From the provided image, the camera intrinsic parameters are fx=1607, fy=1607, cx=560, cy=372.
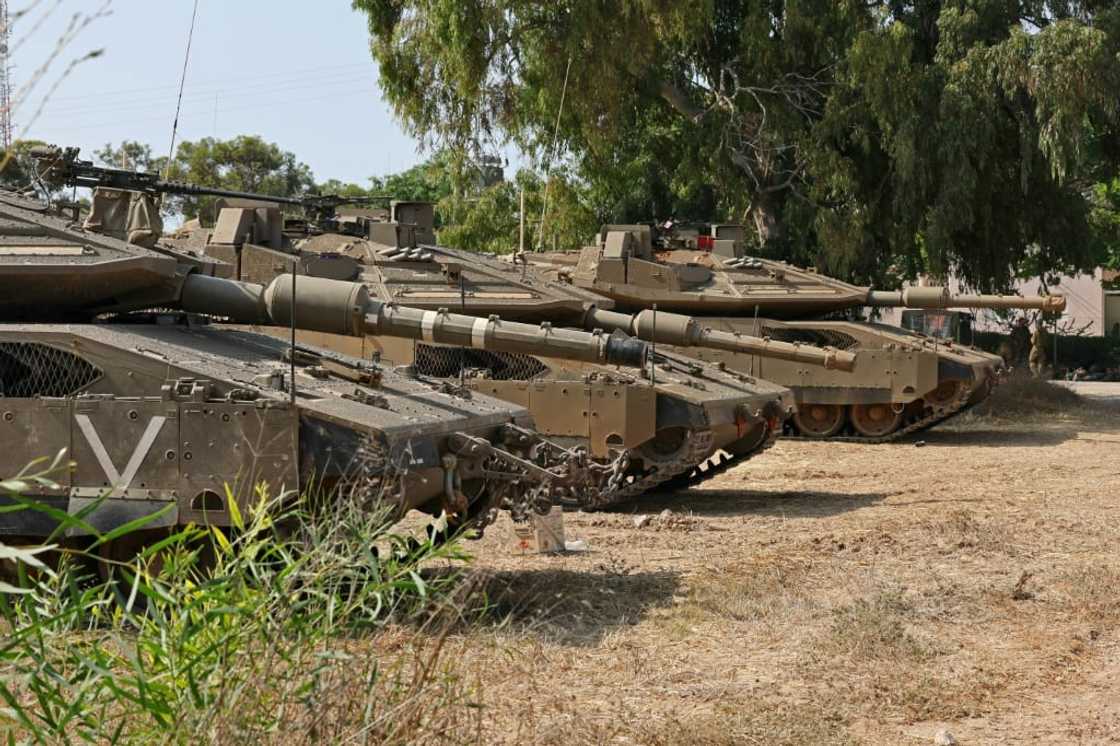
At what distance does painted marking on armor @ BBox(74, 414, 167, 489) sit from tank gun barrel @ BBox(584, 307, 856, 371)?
4475mm

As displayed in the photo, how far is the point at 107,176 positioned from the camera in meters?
12.3

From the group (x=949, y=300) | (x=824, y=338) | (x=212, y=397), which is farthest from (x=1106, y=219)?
(x=212, y=397)

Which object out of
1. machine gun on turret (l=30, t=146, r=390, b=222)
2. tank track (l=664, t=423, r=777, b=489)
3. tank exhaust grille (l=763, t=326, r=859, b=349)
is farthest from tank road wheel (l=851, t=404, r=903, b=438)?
machine gun on turret (l=30, t=146, r=390, b=222)

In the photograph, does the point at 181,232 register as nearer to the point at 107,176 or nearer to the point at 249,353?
the point at 107,176

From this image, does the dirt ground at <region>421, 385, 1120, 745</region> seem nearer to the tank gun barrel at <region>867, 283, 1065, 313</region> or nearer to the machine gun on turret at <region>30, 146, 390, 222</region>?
the machine gun on turret at <region>30, 146, 390, 222</region>

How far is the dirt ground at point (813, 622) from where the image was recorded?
6.10 metres

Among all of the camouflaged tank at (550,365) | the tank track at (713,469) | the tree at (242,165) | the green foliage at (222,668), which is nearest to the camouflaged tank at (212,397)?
the green foliage at (222,668)

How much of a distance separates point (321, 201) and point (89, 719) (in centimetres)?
1356

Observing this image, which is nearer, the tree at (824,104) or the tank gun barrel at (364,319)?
the tank gun barrel at (364,319)

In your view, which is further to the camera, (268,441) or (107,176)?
(107,176)

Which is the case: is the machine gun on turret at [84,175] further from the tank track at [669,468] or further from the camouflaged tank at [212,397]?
the tank track at [669,468]

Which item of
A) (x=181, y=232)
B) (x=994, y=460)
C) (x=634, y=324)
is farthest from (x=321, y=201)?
(x=994, y=460)

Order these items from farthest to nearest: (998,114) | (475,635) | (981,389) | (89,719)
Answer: (998,114), (981,389), (475,635), (89,719)

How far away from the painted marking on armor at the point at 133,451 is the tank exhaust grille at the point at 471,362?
218 inches
